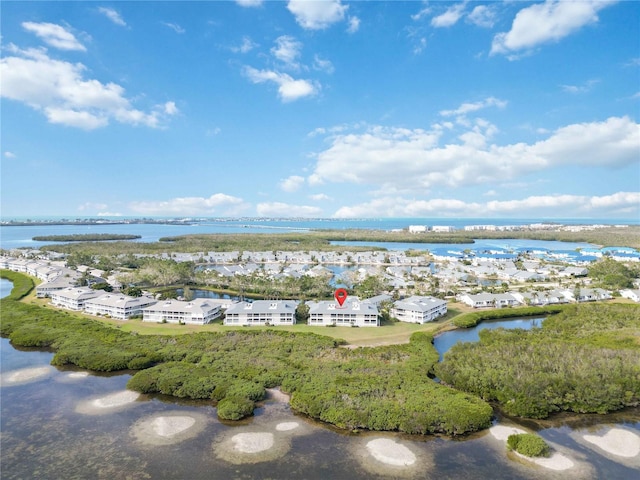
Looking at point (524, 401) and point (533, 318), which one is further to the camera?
point (533, 318)

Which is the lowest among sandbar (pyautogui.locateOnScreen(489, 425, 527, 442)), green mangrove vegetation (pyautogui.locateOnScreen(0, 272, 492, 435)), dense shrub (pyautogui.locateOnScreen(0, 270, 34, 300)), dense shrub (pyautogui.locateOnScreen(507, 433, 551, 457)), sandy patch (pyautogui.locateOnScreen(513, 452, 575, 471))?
sandy patch (pyautogui.locateOnScreen(513, 452, 575, 471))

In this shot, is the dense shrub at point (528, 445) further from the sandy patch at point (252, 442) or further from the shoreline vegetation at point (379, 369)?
the sandy patch at point (252, 442)

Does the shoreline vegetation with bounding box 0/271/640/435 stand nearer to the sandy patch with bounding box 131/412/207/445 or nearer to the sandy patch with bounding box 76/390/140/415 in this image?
the sandy patch with bounding box 76/390/140/415

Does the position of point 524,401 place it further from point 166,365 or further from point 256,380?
point 166,365

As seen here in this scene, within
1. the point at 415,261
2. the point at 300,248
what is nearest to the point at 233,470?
the point at 415,261

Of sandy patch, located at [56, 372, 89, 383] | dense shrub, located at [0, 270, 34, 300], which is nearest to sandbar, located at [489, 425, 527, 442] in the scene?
sandy patch, located at [56, 372, 89, 383]
